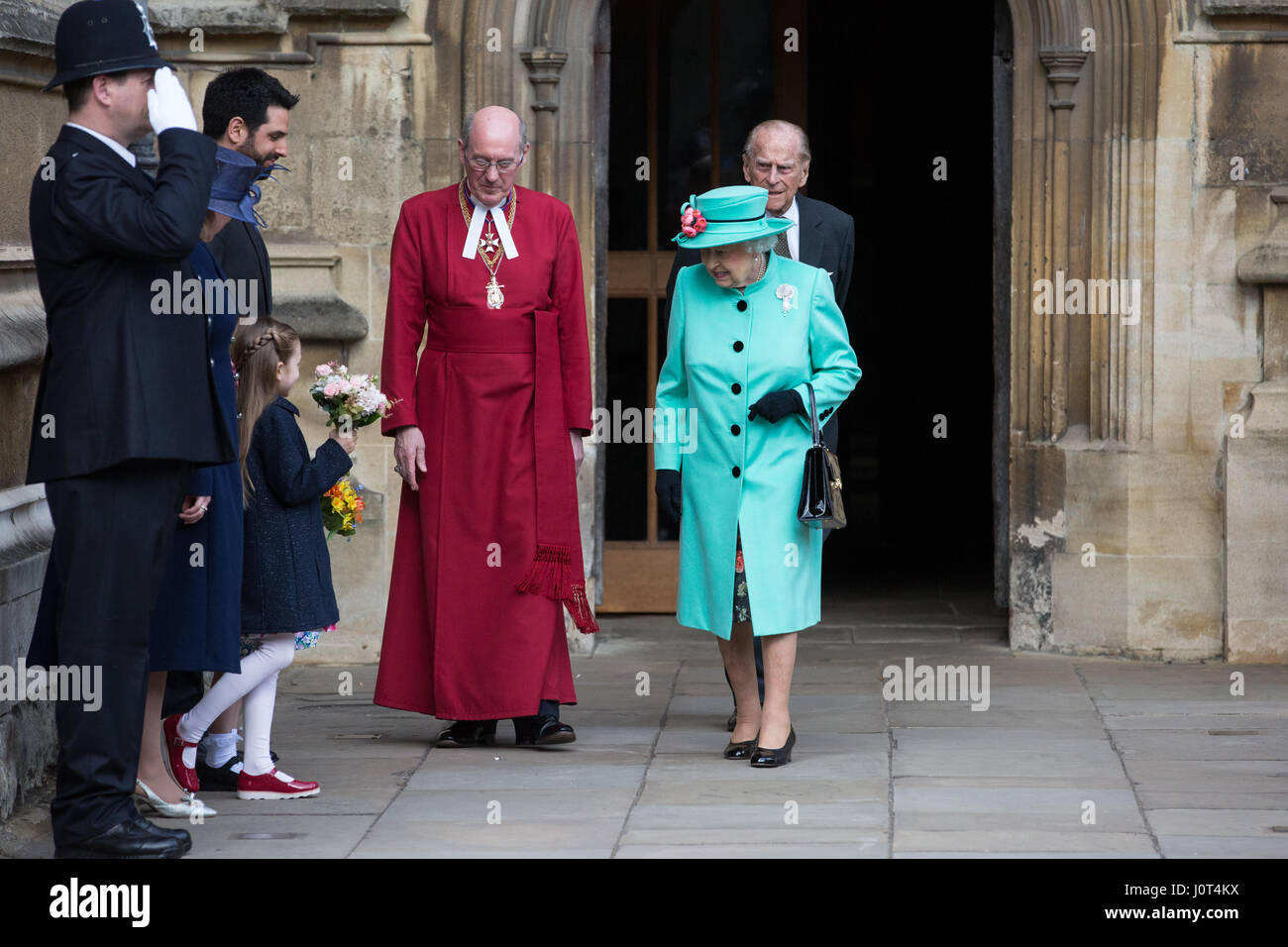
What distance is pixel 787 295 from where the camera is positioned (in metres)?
5.78

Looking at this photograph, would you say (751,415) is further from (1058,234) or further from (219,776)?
(1058,234)

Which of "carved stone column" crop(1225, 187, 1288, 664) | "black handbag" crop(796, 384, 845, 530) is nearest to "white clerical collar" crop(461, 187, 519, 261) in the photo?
"black handbag" crop(796, 384, 845, 530)

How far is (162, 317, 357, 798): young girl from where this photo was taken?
5.37 meters

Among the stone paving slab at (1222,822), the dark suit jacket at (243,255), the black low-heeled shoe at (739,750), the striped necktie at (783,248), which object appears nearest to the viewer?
the stone paving slab at (1222,822)

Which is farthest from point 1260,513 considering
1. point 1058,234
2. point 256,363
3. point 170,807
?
point 170,807

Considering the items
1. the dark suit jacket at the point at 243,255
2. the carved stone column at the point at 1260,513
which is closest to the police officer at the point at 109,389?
the dark suit jacket at the point at 243,255

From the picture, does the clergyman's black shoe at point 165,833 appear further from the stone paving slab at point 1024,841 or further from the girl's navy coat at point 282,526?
the stone paving slab at point 1024,841

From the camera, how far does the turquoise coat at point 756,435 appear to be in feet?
18.8

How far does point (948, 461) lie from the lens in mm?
13227

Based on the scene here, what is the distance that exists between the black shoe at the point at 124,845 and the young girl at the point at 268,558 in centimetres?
84

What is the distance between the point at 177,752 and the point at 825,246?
104 inches

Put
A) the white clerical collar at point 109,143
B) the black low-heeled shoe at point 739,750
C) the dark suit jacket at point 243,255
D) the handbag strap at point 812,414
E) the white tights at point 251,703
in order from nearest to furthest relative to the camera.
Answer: the white clerical collar at point 109,143
the white tights at point 251,703
the dark suit jacket at point 243,255
the handbag strap at point 812,414
the black low-heeled shoe at point 739,750

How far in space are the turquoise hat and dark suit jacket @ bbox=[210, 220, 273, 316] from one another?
3.95ft
